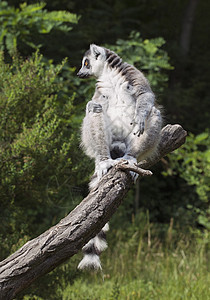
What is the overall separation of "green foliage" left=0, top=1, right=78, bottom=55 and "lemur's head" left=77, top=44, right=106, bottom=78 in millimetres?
2014

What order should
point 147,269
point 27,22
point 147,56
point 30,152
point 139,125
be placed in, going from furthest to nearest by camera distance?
1. point 147,56
2. point 147,269
3. point 27,22
4. point 30,152
5. point 139,125

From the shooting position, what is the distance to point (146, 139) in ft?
10.7

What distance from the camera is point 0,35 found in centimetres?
556

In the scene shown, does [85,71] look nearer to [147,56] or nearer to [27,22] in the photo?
[27,22]

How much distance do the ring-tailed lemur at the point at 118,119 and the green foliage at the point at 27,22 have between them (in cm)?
223

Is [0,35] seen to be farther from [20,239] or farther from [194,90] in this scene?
[194,90]

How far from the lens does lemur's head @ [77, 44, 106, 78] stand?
3.56 m

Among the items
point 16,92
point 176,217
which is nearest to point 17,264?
point 16,92

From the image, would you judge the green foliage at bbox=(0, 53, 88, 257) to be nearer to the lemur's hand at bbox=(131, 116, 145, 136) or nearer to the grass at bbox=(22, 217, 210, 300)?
the grass at bbox=(22, 217, 210, 300)

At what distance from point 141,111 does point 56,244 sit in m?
1.21

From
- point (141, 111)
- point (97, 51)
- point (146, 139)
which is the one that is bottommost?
point (146, 139)

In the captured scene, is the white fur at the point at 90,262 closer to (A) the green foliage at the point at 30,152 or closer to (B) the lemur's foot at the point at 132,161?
(B) the lemur's foot at the point at 132,161

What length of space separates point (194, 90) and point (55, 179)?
476 cm

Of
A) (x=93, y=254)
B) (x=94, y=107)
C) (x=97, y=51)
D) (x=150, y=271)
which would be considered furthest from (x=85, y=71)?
(x=150, y=271)
